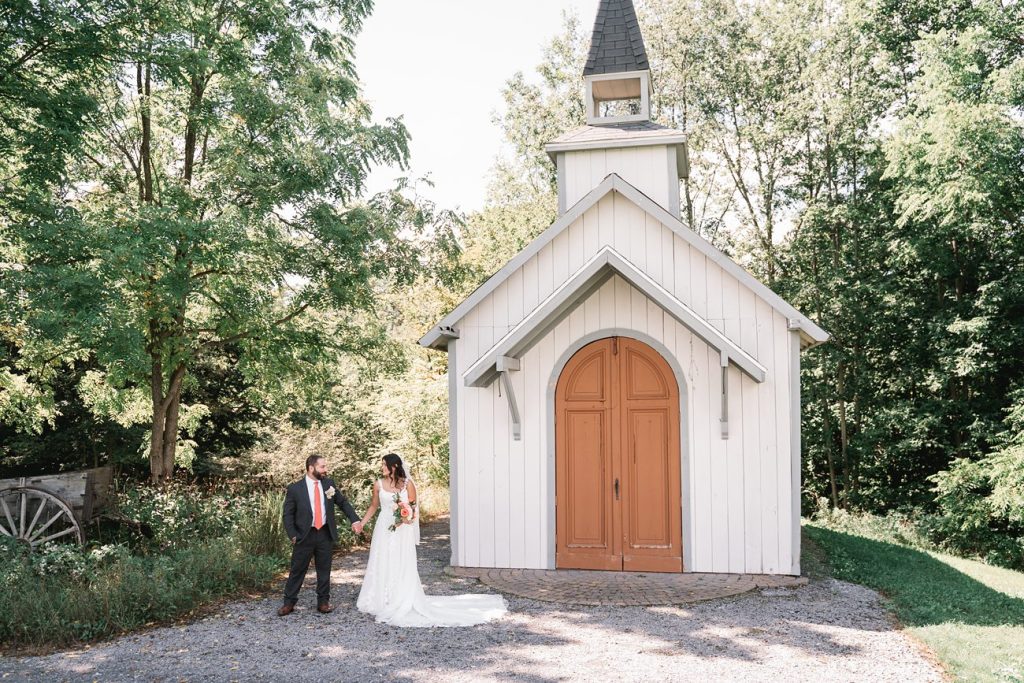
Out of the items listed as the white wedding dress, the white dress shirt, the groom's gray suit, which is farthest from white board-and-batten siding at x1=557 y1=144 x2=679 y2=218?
the groom's gray suit

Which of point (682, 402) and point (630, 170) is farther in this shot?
point (630, 170)

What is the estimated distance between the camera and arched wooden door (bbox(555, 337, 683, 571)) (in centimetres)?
1052

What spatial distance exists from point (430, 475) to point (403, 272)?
6.86 meters

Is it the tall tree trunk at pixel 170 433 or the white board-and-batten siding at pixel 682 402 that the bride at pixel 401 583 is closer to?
the white board-and-batten siding at pixel 682 402

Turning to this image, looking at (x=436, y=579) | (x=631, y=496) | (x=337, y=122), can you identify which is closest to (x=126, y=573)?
(x=436, y=579)

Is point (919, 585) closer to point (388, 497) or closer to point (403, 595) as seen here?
point (403, 595)

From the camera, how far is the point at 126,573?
8727 mm

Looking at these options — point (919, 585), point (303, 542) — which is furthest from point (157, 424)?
point (919, 585)

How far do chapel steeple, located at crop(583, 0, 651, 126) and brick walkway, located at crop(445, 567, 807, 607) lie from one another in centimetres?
704

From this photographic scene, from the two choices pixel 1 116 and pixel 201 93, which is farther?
pixel 201 93

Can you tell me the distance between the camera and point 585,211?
10953 millimetres

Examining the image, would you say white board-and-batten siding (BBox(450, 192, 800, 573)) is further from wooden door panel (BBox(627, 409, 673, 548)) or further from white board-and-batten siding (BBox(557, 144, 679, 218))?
white board-and-batten siding (BBox(557, 144, 679, 218))

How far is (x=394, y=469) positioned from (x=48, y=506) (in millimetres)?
5626

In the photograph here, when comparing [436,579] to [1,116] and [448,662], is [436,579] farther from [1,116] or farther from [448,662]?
[1,116]
